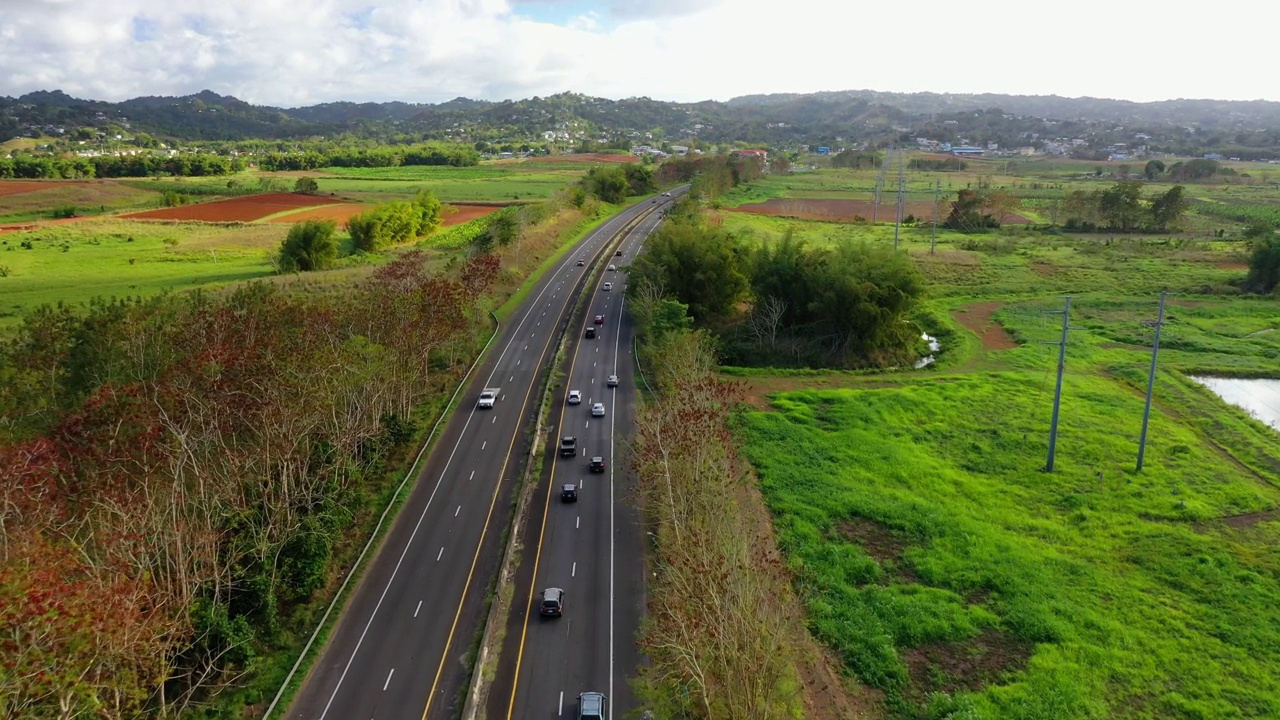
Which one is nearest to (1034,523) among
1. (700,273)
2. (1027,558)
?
(1027,558)

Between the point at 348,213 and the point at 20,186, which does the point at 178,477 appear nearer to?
the point at 348,213

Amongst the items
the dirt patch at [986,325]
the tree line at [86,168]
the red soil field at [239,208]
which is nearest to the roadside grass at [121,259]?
the red soil field at [239,208]

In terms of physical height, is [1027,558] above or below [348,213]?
below

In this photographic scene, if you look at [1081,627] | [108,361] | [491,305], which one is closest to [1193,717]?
[1081,627]

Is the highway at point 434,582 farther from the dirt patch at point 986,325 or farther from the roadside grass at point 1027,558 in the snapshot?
the dirt patch at point 986,325

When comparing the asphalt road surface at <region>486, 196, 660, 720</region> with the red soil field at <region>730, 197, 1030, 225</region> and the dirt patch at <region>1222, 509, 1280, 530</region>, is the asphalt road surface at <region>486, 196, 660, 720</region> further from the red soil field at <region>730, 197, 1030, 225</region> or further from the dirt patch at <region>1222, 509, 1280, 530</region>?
the red soil field at <region>730, 197, 1030, 225</region>

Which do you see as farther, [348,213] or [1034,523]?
[348,213]
